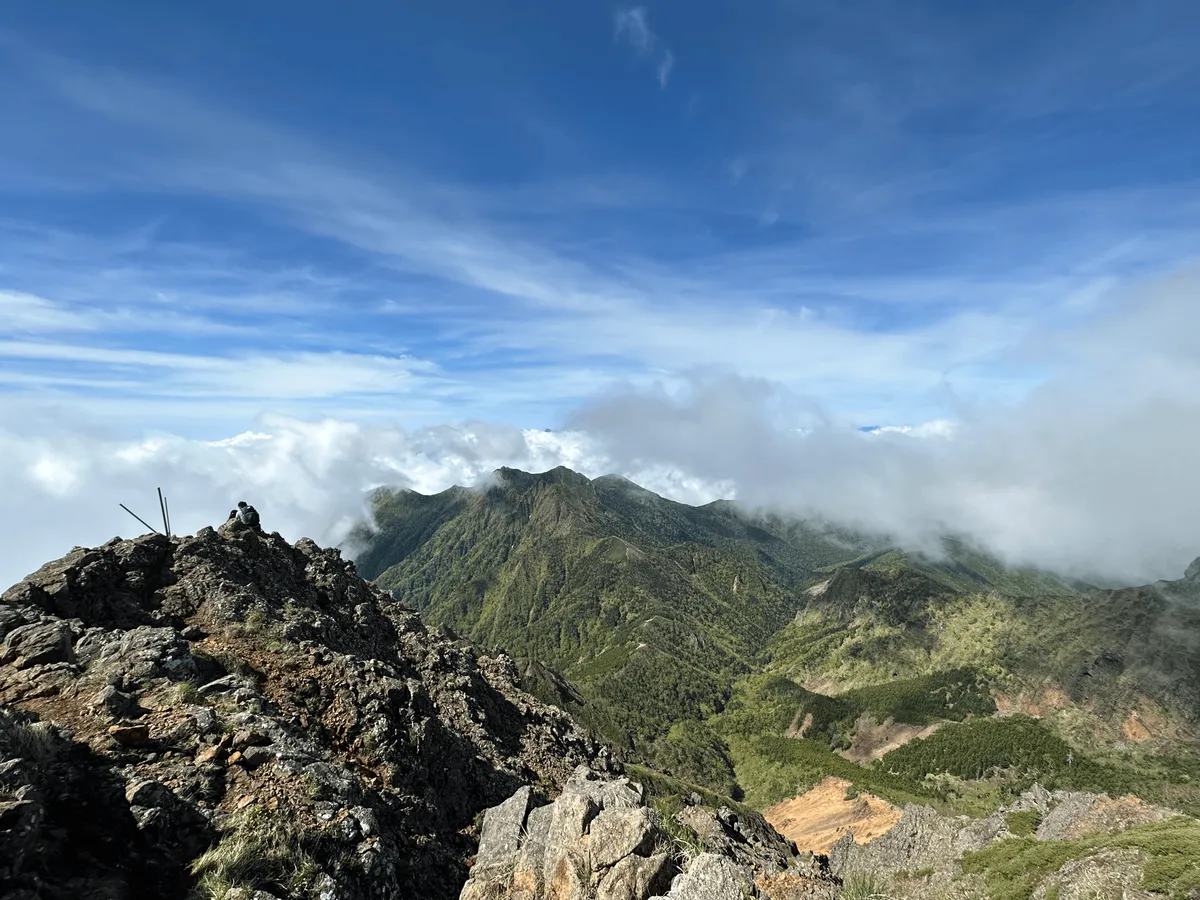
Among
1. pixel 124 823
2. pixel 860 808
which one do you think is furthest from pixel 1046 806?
pixel 124 823

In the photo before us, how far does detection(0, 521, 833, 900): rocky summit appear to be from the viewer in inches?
554

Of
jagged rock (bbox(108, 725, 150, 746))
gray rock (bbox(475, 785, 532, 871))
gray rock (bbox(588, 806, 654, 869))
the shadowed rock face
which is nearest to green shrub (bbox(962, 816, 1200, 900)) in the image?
the shadowed rock face

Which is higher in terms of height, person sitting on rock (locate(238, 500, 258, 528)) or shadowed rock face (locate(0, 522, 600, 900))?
person sitting on rock (locate(238, 500, 258, 528))

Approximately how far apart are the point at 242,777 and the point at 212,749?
1.64m

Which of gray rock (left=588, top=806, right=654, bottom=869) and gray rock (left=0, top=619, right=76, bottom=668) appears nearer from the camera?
gray rock (left=588, top=806, right=654, bottom=869)

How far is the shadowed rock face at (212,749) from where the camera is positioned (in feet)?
45.8

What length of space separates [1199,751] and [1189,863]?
224054 mm

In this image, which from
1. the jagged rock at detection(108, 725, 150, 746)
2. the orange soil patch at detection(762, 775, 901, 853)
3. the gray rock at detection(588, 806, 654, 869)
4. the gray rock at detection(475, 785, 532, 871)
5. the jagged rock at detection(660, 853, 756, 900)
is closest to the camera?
the jagged rock at detection(660, 853, 756, 900)

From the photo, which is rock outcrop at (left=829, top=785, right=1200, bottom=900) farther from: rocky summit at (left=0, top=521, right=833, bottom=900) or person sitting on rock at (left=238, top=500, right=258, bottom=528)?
person sitting on rock at (left=238, top=500, right=258, bottom=528)

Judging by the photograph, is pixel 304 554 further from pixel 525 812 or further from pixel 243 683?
pixel 525 812

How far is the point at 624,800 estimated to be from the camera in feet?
70.3

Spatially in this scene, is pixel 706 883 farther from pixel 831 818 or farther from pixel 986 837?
pixel 831 818

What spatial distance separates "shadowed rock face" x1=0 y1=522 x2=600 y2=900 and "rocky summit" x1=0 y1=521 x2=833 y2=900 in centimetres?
8

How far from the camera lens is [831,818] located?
163750mm
